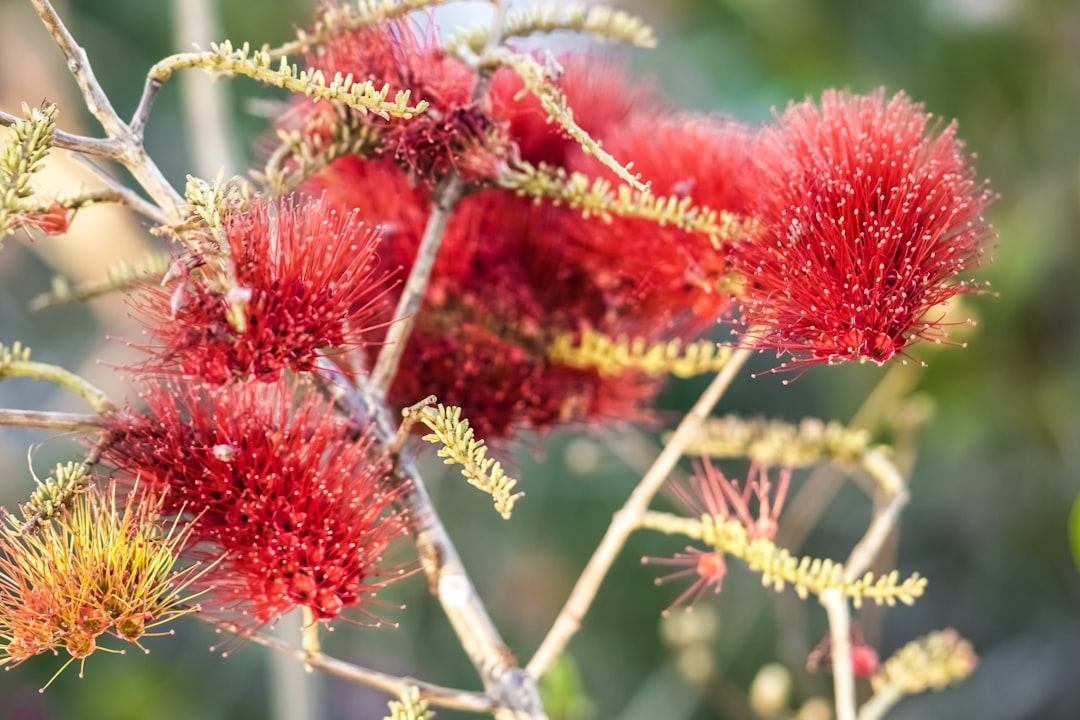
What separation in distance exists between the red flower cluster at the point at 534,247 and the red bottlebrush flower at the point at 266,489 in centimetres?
9

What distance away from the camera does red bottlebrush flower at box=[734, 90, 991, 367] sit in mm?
273

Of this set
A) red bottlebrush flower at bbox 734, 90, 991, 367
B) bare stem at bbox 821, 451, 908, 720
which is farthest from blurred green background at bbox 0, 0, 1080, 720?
red bottlebrush flower at bbox 734, 90, 991, 367

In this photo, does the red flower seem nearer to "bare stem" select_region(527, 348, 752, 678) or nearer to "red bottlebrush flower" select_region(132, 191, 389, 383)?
"red bottlebrush flower" select_region(132, 191, 389, 383)

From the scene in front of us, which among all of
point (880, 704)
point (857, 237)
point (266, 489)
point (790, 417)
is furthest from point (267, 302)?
point (790, 417)

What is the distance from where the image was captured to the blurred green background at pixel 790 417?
0.89m

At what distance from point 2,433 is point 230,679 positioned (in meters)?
0.34

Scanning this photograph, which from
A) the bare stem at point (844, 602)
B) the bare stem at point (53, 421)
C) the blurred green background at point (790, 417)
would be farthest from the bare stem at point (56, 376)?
the blurred green background at point (790, 417)

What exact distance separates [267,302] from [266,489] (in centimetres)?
5

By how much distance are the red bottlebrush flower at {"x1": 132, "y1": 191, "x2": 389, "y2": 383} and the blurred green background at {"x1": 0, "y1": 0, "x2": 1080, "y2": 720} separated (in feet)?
1.62

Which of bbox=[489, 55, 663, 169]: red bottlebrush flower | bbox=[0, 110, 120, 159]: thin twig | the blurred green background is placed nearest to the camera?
bbox=[0, 110, 120, 159]: thin twig

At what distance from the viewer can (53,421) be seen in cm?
28

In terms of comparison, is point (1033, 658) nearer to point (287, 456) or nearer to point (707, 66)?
point (707, 66)

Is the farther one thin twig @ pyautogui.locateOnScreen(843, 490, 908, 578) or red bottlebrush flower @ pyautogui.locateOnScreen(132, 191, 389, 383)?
thin twig @ pyautogui.locateOnScreen(843, 490, 908, 578)

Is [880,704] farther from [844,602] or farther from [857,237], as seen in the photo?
[857,237]
